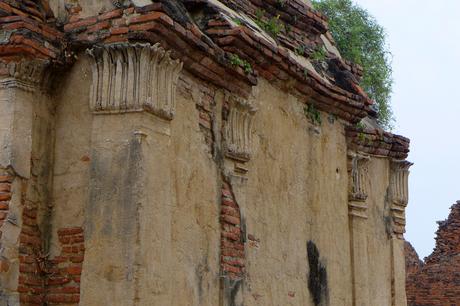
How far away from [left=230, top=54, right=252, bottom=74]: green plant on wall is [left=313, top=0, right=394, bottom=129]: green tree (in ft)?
36.9

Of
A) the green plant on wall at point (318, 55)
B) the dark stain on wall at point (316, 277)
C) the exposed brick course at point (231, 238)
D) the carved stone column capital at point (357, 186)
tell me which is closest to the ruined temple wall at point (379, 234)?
the carved stone column capital at point (357, 186)

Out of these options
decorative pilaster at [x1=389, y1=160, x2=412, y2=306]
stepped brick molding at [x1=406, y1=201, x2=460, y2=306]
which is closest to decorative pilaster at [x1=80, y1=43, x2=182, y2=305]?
decorative pilaster at [x1=389, y1=160, x2=412, y2=306]

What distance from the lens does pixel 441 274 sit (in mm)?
17688

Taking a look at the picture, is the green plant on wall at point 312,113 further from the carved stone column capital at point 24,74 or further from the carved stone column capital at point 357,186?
the carved stone column capital at point 24,74

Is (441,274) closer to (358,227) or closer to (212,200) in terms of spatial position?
(358,227)

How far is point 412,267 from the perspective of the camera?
19.1 m

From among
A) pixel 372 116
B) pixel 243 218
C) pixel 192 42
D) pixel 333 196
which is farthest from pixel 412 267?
pixel 192 42

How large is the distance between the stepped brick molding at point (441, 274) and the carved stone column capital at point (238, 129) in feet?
36.4

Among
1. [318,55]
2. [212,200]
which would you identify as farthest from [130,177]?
[318,55]

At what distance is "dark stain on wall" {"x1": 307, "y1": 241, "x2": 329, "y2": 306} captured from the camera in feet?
27.6

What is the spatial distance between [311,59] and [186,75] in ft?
9.83

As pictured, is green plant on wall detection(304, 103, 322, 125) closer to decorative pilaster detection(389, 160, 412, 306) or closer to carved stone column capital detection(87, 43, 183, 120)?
decorative pilaster detection(389, 160, 412, 306)

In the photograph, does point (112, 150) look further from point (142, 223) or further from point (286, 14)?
point (286, 14)

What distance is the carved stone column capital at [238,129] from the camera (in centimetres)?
723
